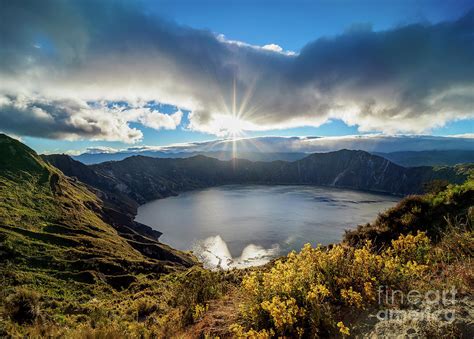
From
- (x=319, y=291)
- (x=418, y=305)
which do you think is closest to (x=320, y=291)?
(x=319, y=291)

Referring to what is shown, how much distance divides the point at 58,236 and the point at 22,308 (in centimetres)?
5773

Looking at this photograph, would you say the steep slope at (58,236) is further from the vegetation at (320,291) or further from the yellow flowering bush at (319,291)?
the yellow flowering bush at (319,291)

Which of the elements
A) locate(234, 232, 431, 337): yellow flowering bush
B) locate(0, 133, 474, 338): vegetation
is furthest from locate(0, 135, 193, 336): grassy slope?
locate(234, 232, 431, 337): yellow flowering bush

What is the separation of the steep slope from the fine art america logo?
168ft

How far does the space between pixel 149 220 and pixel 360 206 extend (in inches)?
5486

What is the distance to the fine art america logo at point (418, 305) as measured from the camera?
3.62 m

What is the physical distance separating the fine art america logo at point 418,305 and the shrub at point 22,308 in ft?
43.1

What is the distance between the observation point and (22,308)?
36.5 feet

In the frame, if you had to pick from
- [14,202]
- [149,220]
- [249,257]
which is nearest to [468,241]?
[249,257]

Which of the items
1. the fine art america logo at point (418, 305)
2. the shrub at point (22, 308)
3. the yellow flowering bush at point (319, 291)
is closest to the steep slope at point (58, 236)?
the shrub at point (22, 308)

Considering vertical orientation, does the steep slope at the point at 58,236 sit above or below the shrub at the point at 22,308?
below

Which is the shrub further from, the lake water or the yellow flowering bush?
the lake water

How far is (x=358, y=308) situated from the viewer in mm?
4406

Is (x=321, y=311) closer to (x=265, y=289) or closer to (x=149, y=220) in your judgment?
(x=265, y=289)
